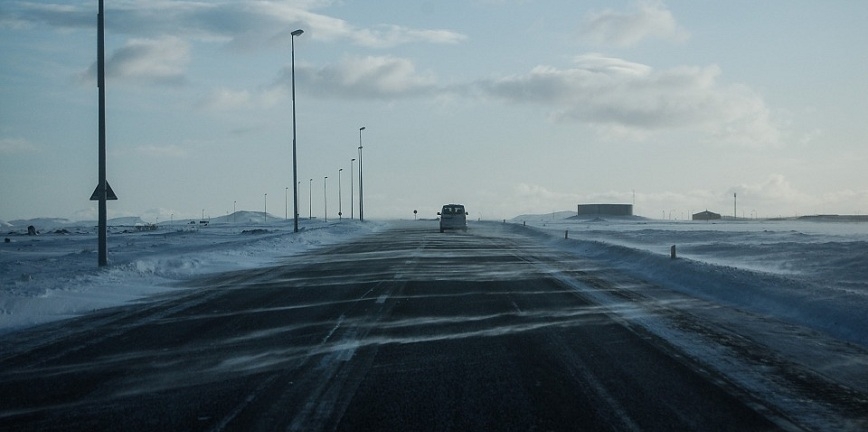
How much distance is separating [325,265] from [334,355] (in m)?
15.6

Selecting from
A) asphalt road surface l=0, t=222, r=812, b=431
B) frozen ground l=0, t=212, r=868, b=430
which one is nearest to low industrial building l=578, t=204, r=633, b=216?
frozen ground l=0, t=212, r=868, b=430

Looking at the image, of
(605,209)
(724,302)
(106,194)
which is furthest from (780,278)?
(605,209)

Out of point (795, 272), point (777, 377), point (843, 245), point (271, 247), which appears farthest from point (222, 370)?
point (843, 245)

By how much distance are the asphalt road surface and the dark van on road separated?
43019 millimetres

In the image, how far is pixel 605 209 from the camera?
6078 inches

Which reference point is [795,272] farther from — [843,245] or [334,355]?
[334,355]

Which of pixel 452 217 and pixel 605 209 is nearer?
pixel 452 217

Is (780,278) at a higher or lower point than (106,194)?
lower

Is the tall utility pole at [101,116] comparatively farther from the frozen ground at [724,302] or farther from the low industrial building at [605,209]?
the low industrial building at [605,209]

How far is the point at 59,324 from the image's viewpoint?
11.5 m

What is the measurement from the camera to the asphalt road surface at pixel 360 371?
19.9ft

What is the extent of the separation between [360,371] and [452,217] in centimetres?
4988

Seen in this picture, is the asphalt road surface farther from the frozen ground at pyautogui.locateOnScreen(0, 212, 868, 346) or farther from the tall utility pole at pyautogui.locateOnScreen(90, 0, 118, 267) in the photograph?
the tall utility pole at pyautogui.locateOnScreen(90, 0, 118, 267)

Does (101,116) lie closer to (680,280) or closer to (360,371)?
(360,371)
